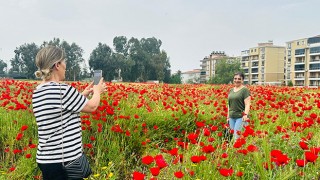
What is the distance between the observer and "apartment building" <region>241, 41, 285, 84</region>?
311 ft

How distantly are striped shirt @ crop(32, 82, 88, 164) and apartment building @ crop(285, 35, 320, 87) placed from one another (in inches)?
3253

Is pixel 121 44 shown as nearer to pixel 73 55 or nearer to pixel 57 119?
pixel 73 55

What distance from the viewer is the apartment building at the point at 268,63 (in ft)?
311

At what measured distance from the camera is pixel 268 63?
9494 centimetres

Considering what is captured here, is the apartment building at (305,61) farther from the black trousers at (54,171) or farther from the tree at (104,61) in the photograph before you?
the black trousers at (54,171)

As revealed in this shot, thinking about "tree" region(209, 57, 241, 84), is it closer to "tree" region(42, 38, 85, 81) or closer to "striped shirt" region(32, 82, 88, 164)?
"tree" region(42, 38, 85, 81)

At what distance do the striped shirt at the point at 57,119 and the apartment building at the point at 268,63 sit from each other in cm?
9528

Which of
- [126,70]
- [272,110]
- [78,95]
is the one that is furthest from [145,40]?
[78,95]

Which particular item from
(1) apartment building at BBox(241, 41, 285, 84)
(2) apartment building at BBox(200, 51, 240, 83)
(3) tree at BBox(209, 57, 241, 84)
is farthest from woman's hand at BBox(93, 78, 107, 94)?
(2) apartment building at BBox(200, 51, 240, 83)

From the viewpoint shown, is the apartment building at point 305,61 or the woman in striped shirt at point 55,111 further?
the apartment building at point 305,61

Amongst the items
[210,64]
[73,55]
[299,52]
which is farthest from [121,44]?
[210,64]

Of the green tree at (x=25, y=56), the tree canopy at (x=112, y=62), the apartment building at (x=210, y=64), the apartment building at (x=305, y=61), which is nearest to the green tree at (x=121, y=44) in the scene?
the tree canopy at (x=112, y=62)

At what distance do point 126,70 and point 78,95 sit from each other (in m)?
61.2

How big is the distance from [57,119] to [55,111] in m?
0.08
